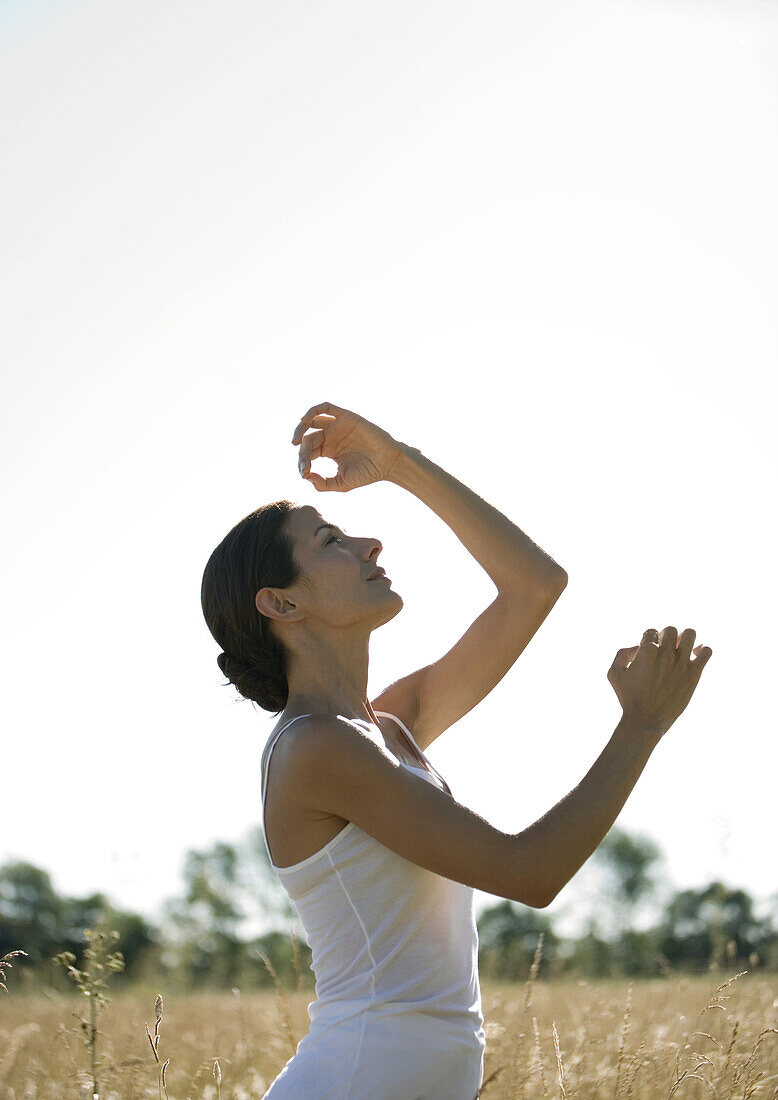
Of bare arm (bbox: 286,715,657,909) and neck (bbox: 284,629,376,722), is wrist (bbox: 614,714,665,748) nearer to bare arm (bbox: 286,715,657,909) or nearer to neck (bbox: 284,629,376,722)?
bare arm (bbox: 286,715,657,909)

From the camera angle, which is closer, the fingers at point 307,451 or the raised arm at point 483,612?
the raised arm at point 483,612

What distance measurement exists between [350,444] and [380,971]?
1823 mm

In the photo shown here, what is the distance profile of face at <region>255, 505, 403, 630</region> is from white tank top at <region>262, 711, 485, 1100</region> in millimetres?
463

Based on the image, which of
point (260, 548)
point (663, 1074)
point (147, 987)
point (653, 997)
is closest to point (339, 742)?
point (260, 548)

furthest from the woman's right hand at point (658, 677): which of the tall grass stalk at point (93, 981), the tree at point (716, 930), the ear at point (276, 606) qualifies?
the tree at point (716, 930)

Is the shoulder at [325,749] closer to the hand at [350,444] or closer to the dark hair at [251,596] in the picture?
the dark hair at [251,596]

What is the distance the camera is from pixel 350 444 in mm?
3830

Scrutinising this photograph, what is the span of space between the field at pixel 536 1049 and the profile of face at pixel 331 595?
1343 millimetres

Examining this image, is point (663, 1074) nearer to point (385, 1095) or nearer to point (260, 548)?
point (385, 1095)

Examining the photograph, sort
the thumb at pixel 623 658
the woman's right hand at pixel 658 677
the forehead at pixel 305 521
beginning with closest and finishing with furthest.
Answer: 1. the woman's right hand at pixel 658 677
2. the thumb at pixel 623 658
3. the forehead at pixel 305 521

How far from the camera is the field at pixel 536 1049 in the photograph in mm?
3709

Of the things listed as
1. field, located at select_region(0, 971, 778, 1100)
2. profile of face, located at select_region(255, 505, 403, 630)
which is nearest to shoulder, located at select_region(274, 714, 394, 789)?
profile of face, located at select_region(255, 505, 403, 630)

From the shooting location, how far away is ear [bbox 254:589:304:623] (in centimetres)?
323

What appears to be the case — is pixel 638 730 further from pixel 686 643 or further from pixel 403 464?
pixel 403 464
